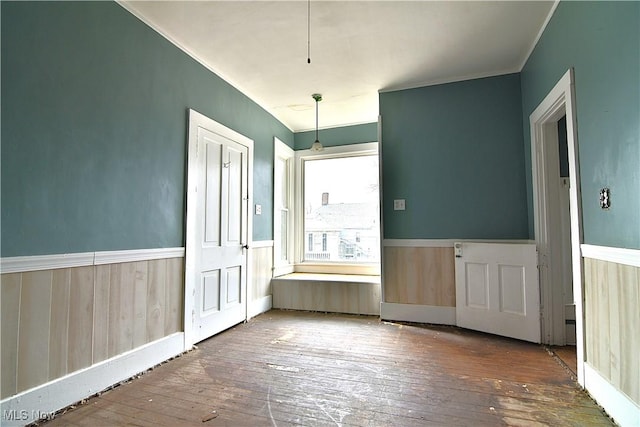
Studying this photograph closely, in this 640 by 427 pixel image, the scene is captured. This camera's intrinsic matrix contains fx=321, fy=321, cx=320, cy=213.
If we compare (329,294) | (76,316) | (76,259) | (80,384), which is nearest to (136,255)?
(76,259)

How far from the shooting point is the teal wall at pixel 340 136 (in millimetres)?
4664

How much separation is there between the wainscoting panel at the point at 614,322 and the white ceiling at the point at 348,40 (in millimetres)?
1937

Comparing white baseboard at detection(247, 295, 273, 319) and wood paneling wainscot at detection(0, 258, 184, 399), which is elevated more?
wood paneling wainscot at detection(0, 258, 184, 399)

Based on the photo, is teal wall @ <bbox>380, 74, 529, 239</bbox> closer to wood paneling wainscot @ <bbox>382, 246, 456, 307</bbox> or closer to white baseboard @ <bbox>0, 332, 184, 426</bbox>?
wood paneling wainscot @ <bbox>382, 246, 456, 307</bbox>

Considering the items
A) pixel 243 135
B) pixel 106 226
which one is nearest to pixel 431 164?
pixel 243 135

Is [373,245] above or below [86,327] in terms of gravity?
above

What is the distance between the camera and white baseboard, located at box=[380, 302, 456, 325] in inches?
133

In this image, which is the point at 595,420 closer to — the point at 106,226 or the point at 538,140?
the point at 538,140

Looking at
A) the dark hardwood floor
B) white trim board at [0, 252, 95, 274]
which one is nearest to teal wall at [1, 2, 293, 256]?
white trim board at [0, 252, 95, 274]

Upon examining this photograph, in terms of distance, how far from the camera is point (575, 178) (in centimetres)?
209

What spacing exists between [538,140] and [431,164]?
98 cm

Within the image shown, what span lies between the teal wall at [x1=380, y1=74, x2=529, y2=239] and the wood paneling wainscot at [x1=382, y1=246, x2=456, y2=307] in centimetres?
19

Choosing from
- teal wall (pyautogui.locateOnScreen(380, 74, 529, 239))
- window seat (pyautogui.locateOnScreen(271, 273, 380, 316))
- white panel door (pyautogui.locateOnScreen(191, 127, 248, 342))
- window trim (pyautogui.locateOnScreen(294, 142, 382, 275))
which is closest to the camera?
white panel door (pyautogui.locateOnScreen(191, 127, 248, 342))

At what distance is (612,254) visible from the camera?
170 centimetres
